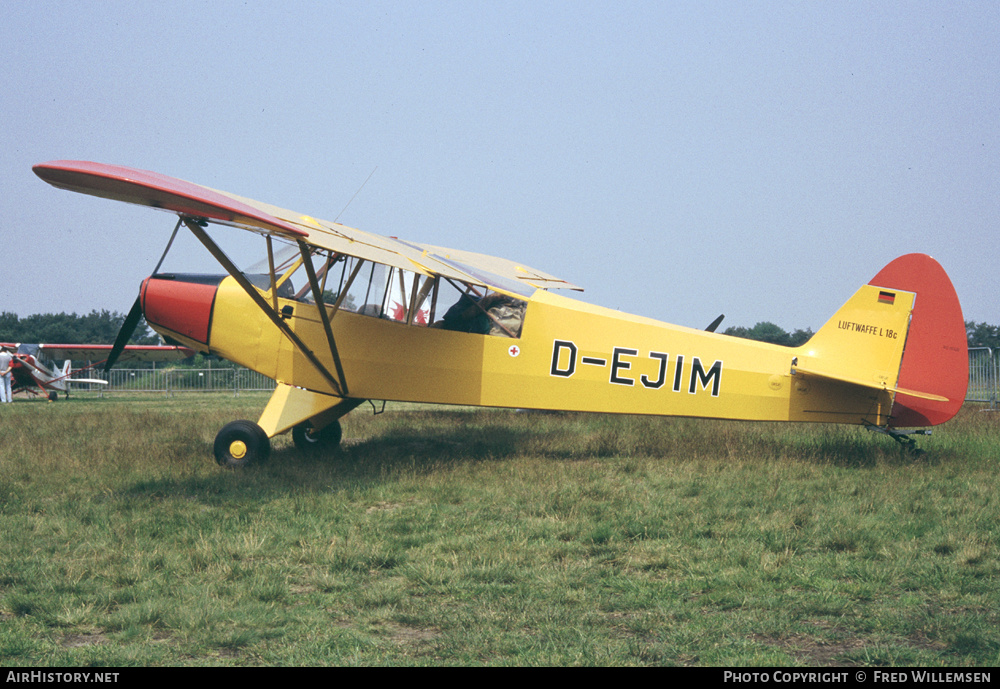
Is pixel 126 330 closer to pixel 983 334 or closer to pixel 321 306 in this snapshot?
pixel 321 306

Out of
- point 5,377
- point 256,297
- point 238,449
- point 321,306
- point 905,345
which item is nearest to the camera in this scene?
point 256,297

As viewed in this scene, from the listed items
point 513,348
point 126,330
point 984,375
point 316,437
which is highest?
point 984,375

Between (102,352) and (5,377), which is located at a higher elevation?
(102,352)

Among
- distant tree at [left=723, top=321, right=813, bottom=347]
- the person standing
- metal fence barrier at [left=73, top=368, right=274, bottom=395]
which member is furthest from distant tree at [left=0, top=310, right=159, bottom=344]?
distant tree at [left=723, top=321, right=813, bottom=347]

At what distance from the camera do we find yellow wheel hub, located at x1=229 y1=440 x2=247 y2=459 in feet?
25.7

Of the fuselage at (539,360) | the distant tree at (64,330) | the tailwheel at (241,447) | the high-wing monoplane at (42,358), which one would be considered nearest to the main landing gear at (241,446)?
the tailwheel at (241,447)

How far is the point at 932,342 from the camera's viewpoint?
7.89m

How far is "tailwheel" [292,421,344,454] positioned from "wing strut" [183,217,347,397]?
4.05 ft

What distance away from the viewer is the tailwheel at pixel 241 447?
25.5 feet

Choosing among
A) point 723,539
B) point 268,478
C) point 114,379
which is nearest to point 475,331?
point 268,478

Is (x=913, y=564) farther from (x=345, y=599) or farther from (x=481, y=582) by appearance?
(x=345, y=599)

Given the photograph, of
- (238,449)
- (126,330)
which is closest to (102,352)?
(126,330)

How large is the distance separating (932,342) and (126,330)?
9142 mm

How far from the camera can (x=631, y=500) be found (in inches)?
Result: 246
